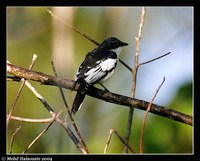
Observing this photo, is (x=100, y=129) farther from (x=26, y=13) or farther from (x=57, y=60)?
(x=26, y=13)

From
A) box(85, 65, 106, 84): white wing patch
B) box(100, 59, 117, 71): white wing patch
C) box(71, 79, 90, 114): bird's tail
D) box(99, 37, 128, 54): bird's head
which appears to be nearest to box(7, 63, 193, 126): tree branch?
box(71, 79, 90, 114): bird's tail

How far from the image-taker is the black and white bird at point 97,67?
13.6 feet

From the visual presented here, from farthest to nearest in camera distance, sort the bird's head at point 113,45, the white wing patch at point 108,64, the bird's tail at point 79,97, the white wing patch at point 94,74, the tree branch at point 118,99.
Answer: the bird's head at point 113,45 → the white wing patch at point 108,64 → the white wing patch at point 94,74 → the bird's tail at point 79,97 → the tree branch at point 118,99

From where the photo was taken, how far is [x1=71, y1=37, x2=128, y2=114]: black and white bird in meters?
4.14

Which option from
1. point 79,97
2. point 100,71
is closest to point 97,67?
point 100,71

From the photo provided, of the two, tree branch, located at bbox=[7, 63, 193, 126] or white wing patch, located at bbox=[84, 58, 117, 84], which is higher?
white wing patch, located at bbox=[84, 58, 117, 84]

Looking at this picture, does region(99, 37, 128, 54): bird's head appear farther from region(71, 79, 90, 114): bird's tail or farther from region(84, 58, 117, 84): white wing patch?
region(71, 79, 90, 114): bird's tail

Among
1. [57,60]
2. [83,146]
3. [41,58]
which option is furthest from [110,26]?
[83,146]

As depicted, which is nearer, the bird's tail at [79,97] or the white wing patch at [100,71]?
the bird's tail at [79,97]

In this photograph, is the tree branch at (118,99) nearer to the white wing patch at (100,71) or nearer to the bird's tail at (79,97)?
the bird's tail at (79,97)

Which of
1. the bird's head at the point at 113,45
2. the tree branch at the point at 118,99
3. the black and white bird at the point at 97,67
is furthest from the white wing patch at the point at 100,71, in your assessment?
the tree branch at the point at 118,99

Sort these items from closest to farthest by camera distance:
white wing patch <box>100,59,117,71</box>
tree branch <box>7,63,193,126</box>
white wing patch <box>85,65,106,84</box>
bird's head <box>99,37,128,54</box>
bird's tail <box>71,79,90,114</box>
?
tree branch <box>7,63,193,126</box> → bird's tail <box>71,79,90,114</box> → white wing patch <box>85,65,106,84</box> → white wing patch <box>100,59,117,71</box> → bird's head <box>99,37,128,54</box>

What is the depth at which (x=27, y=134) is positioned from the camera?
4523 mm

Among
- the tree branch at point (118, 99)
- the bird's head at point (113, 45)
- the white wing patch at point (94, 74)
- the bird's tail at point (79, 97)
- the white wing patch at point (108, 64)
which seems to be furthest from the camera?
the bird's head at point (113, 45)
